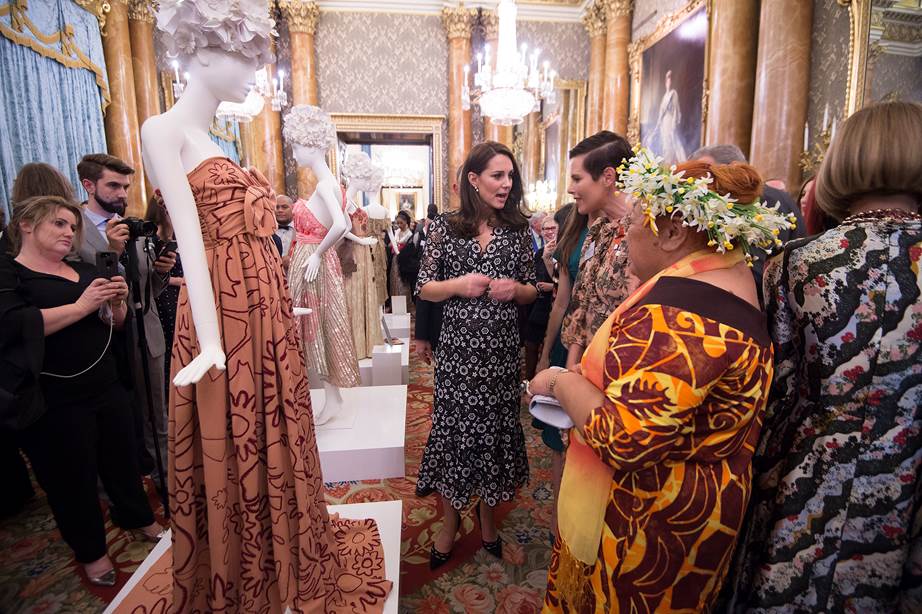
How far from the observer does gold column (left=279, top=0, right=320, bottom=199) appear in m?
8.20

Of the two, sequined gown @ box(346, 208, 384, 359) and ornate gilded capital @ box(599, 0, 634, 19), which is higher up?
ornate gilded capital @ box(599, 0, 634, 19)

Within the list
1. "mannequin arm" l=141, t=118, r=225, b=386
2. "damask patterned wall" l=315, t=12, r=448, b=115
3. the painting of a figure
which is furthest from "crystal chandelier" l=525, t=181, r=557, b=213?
"mannequin arm" l=141, t=118, r=225, b=386

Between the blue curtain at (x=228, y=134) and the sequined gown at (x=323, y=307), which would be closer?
the sequined gown at (x=323, y=307)

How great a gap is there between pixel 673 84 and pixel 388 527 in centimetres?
694

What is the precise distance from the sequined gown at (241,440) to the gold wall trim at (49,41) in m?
6.12

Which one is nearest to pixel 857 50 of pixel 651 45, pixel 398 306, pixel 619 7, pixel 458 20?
pixel 651 45

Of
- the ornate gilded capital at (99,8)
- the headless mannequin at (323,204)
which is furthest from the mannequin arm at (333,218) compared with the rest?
the ornate gilded capital at (99,8)

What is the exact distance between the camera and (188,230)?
1174mm

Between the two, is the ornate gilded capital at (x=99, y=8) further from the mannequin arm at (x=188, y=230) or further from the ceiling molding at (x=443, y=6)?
the mannequin arm at (x=188, y=230)

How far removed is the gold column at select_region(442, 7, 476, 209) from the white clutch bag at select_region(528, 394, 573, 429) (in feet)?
24.8

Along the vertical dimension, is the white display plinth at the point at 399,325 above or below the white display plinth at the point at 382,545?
above

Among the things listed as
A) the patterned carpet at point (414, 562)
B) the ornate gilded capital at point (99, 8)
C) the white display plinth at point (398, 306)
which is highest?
the ornate gilded capital at point (99, 8)

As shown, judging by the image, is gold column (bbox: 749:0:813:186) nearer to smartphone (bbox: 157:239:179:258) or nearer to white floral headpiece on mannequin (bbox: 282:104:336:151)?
white floral headpiece on mannequin (bbox: 282:104:336:151)

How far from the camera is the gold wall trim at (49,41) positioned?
498 centimetres
